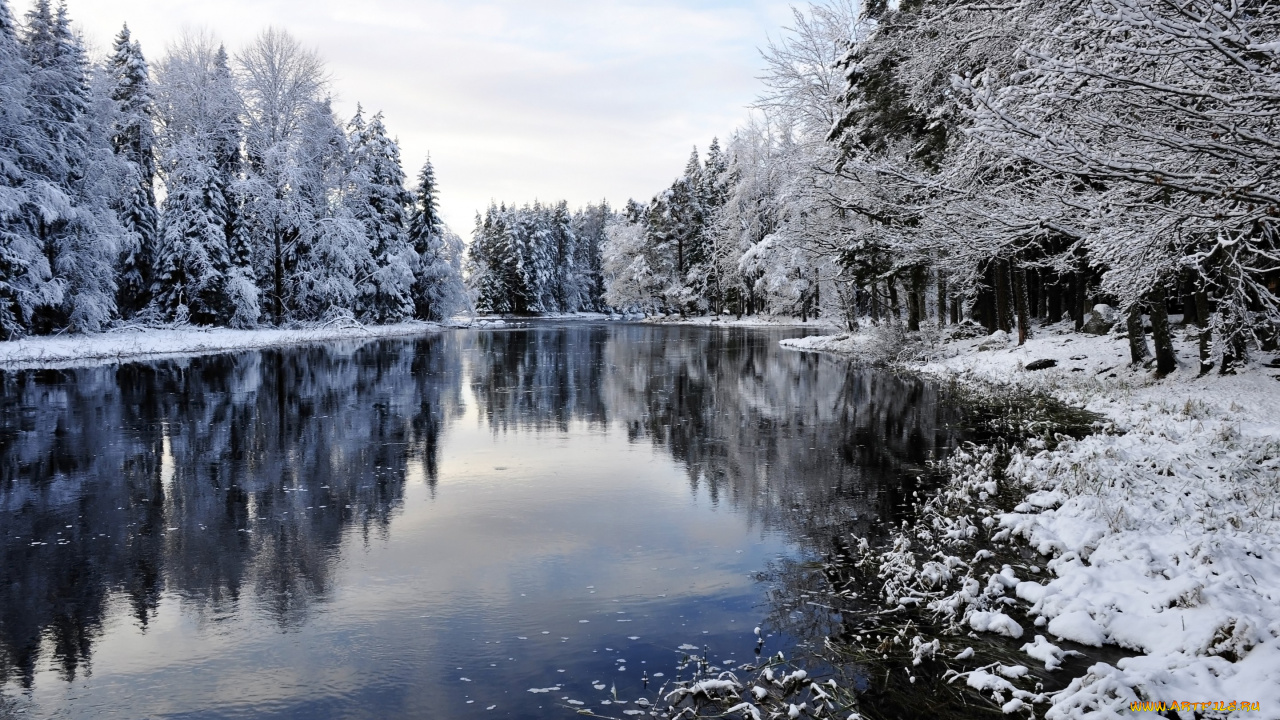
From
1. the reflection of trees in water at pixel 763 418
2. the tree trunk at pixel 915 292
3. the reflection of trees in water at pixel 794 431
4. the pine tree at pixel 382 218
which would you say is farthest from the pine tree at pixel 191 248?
the tree trunk at pixel 915 292

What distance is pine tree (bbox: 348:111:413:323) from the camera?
170 feet

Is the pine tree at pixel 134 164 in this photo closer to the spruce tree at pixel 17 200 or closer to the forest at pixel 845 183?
the forest at pixel 845 183

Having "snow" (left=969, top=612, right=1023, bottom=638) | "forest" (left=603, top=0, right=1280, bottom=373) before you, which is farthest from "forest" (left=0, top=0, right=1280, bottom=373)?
"snow" (left=969, top=612, right=1023, bottom=638)

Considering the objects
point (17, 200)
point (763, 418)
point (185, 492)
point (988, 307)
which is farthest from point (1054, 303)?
point (17, 200)

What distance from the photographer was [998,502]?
8.98 metres

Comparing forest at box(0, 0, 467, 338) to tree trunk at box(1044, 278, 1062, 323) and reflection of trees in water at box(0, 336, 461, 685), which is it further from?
tree trunk at box(1044, 278, 1062, 323)

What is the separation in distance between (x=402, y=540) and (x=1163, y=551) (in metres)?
6.95

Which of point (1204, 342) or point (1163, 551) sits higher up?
point (1204, 342)

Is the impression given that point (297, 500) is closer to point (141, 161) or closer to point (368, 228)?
point (141, 161)

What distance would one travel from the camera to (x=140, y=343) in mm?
33031

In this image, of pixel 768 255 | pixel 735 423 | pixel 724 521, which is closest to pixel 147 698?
pixel 724 521

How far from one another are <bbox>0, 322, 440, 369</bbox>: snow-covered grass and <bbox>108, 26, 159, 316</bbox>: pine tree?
4.03 m

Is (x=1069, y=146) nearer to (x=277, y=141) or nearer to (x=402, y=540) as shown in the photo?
(x=402, y=540)

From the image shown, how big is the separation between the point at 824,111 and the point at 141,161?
1362 inches
